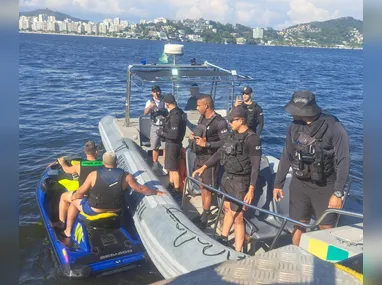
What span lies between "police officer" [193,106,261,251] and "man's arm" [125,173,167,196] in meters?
1.09

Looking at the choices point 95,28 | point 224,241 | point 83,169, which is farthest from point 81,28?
point 224,241

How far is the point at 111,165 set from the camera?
4.93m

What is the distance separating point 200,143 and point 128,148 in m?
2.36

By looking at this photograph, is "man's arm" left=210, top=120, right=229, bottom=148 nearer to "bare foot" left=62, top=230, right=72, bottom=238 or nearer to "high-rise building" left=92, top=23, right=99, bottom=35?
"bare foot" left=62, top=230, right=72, bottom=238

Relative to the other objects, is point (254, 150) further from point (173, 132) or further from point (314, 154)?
point (173, 132)

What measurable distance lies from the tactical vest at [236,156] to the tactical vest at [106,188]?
1.33 metres

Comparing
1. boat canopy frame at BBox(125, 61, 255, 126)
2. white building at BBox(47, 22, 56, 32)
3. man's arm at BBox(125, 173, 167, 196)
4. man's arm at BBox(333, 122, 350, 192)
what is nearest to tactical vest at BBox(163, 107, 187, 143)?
man's arm at BBox(125, 173, 167, 196)

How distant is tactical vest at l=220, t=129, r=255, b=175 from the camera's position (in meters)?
4.29

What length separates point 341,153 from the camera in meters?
3.59

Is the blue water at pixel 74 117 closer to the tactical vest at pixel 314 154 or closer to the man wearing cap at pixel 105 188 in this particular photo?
the man wearing cap at pixel 105 188

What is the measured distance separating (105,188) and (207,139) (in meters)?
1.35
